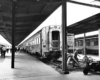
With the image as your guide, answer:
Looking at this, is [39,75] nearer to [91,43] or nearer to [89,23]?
[89,23]

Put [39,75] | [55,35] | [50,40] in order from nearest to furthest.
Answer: [39,75], [50,40], [55,35]

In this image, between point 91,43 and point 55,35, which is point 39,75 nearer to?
point 55,35

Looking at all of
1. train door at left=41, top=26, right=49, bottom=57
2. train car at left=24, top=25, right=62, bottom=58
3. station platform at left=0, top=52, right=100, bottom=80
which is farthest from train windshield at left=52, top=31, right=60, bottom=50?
station platform at left=0, top=52, right=100, bottom=80

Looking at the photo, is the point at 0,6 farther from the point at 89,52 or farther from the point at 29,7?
the point at 89,52

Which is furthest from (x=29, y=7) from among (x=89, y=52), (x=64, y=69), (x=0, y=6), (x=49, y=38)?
(x=89, y=52)

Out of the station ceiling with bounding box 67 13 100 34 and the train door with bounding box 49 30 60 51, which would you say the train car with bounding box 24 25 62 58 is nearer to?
the train door with bounding box 49 30 60 51

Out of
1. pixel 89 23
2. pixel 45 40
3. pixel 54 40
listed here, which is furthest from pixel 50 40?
pixel 89 23

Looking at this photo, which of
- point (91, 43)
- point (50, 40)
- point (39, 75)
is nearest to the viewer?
point (39, 75)

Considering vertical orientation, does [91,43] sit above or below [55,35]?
below

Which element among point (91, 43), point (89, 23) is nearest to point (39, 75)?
point (89, 23)

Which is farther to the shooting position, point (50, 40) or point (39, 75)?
point (50, 40)

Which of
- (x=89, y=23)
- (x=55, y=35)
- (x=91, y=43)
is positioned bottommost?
(x=91, y=43)

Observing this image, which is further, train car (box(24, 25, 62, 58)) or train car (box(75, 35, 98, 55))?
train car (box(75, 35, 98, 55))

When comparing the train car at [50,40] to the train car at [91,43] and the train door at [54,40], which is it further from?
the train car at [91,43]
